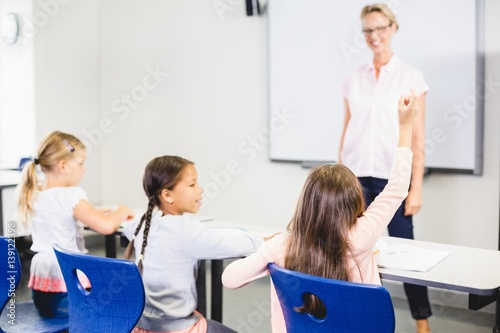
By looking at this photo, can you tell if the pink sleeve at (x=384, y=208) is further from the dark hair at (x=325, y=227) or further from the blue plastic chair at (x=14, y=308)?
the blue plastic chair at (x=14, y=308)

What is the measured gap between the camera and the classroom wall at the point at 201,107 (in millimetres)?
4234

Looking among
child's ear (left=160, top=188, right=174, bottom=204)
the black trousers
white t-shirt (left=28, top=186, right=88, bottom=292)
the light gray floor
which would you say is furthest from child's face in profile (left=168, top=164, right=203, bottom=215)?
the light gray floor

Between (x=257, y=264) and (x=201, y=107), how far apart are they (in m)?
3.13

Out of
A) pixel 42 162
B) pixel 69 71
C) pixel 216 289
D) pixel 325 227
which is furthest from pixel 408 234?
pixel 69 71

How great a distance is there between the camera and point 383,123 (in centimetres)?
288

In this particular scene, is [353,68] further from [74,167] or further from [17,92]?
[17,92]

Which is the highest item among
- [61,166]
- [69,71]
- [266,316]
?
[69,71]

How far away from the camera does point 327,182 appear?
1.53 meters

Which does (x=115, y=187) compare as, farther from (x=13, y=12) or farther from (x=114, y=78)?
(x=13, y=12)

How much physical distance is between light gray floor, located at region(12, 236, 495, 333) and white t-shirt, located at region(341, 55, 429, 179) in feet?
2.93

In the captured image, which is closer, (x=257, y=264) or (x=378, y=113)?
(x=257, y=264)

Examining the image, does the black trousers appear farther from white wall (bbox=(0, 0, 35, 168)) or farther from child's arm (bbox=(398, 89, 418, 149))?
white wall (bbox=(0, 0, 35, 168))

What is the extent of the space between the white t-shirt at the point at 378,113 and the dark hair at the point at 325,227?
1.36 meters

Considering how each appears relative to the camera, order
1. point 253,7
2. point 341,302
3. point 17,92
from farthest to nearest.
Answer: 1. point 17,92
2. point 253,7
3. point 341,302
